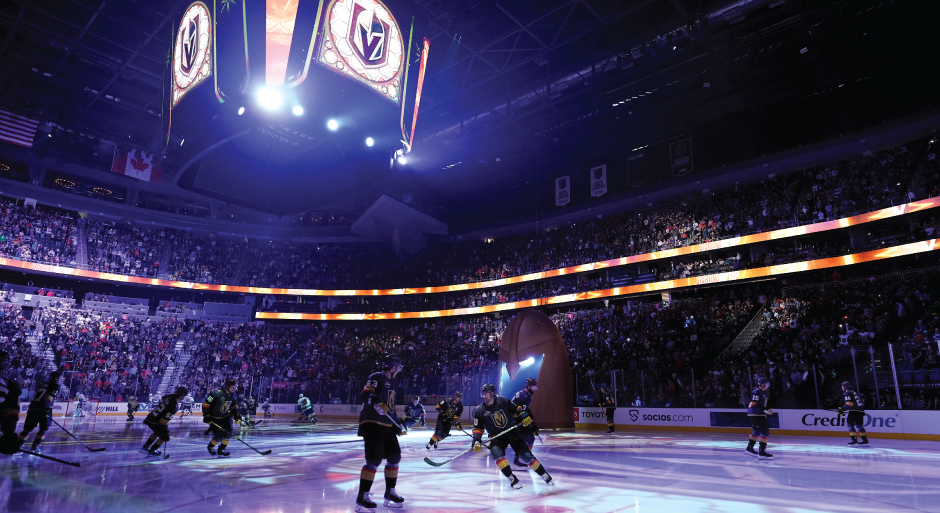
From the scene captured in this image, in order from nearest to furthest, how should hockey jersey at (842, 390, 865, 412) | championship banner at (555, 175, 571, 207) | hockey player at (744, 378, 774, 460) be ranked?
hockey player at (744, 378, 774, 460) < hockey jersey at (842, 390, 865, 412) < championship banner at (555, 175, 571, 207)

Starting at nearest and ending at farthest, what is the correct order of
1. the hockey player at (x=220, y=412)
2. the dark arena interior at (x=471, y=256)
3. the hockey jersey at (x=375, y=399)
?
the hockey jersey at (x=375, y=399) < the dark arena interior at (x=471, y=256) < the hockey player at (x=220, y=412)

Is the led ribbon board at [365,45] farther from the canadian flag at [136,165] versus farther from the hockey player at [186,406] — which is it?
the canadian flag at [136,165]

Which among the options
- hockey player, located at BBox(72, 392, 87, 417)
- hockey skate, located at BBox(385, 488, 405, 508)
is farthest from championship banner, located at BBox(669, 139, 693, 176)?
hockey player, located at BBox(72, 392, 87, 417)

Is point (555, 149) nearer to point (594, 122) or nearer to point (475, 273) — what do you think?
point (594, 122)

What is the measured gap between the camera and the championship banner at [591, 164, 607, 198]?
99.9ft

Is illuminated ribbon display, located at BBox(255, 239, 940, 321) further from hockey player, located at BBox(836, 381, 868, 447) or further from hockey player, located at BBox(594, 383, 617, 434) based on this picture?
hockey player, located at BBox(836, 381, 868, 447)

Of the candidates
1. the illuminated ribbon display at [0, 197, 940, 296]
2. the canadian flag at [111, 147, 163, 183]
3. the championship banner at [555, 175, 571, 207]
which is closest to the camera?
the illuminated ribbon display at [0, 197, 940, 296]

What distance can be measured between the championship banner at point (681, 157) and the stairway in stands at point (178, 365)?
30190mm

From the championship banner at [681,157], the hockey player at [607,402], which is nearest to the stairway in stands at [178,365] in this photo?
the hockey player at [607,402]

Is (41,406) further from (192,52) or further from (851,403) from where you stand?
(851,403)

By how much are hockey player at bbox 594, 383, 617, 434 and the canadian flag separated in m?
29.0

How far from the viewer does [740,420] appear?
19594 mm

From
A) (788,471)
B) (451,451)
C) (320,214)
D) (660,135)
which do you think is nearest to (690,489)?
(788,471)

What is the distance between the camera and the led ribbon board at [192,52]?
9891 mm
